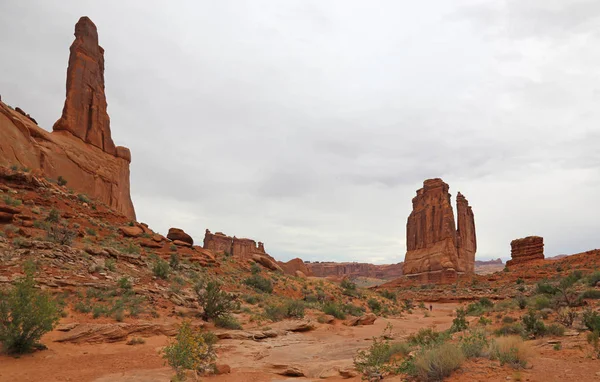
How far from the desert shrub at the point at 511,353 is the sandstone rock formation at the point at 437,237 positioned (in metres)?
59.9

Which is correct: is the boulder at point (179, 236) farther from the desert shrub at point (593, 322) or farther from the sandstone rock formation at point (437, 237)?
the sandstone rock formation at point (437, 237)

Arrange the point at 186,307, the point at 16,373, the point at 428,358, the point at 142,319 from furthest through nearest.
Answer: the point at 186,307, the point at 142,319, the point at 16,373, the point at 428,358

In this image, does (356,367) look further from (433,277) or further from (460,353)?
(433,277)

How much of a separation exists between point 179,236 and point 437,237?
57.9m

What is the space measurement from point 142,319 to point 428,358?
34.3ft

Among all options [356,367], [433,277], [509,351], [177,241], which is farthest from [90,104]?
[433,277]

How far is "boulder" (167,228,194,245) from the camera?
28.5m

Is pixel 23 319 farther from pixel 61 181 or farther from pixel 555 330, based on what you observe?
pixel 61 181

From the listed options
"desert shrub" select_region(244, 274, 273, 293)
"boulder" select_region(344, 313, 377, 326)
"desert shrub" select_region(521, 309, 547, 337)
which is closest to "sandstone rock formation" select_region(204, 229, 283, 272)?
"desert shrub" select_region(244, 274, 273, 293)

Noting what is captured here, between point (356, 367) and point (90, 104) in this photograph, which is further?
point (90, 104)

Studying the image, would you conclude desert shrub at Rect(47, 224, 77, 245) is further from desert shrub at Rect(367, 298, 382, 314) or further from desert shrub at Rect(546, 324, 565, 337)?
desert shrub at Rect(367, 298, 382, 314)

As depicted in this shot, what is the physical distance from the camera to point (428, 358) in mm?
6457

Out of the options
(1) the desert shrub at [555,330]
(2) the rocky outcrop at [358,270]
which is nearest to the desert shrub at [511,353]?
(1) the desert shrub at [555,330]

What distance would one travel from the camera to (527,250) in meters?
56.9
